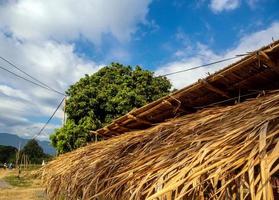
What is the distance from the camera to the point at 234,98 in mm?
4465

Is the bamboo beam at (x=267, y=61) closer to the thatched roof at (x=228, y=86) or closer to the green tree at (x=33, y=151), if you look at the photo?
the thatched roof at (x=228, y=86)

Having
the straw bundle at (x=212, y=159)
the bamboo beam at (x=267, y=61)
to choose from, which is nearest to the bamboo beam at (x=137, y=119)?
the straw bundle at (x=212, y=159)

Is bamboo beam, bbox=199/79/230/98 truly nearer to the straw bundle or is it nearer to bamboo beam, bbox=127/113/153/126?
the straw bundle

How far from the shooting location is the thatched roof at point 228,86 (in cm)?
371

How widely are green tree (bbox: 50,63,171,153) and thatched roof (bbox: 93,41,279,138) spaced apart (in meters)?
12.9

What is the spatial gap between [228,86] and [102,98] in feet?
49.4

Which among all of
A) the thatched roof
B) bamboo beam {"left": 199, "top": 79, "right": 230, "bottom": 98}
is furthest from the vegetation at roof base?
bamboo beam {"left": 199, "top": 79, "right": 230, "bottom": 98}

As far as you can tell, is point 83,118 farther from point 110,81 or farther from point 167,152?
point 167,152

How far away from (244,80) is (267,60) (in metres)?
0.54

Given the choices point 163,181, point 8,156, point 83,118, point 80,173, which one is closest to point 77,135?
point 83,118

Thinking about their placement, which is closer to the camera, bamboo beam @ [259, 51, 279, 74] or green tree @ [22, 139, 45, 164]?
bamboo beam @ [259, 51, 279, 74]

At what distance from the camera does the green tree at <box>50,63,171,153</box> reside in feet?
60.8

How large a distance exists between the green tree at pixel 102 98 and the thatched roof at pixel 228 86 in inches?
510

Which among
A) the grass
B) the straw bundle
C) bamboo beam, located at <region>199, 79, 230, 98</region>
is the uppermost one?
the grass
